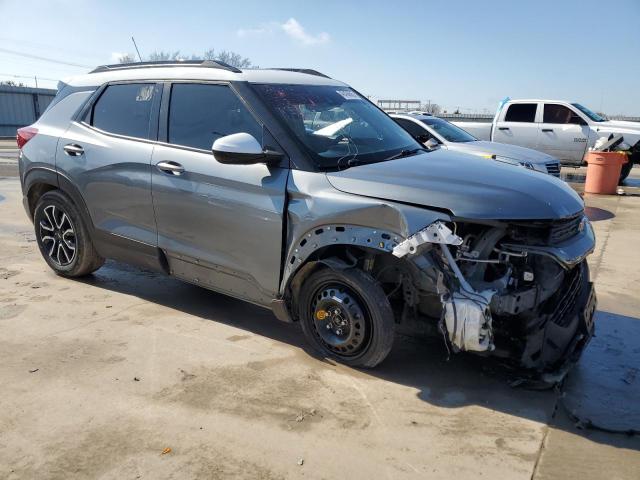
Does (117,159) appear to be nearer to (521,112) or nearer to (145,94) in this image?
(145,94)

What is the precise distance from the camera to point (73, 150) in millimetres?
4723

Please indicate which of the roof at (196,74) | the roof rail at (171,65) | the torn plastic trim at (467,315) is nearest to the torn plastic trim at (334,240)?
the torn plastic trim at (467,315)

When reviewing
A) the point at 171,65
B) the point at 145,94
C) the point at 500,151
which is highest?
the point at 171,65

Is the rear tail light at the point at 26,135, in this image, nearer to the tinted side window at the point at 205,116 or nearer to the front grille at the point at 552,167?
the tinted side window at the point at 205,116

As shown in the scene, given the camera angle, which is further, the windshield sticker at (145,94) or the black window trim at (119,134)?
the windshield sticker at (145,94)

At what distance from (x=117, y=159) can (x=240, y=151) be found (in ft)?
4.87

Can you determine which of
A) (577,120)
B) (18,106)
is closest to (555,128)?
(577,120)

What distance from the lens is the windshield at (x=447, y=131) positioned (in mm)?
9531

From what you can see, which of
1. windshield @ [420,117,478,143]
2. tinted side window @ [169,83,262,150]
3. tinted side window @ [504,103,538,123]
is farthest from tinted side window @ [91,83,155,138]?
tinted side window @ [504,103,538,123]

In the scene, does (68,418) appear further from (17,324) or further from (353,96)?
(353,96)

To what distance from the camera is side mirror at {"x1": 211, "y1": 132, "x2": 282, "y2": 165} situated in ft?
11.3

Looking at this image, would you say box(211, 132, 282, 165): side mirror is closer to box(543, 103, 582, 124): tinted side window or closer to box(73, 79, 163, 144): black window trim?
box(73, 79, 163, 144): black window trim

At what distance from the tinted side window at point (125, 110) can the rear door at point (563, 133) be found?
12402mm

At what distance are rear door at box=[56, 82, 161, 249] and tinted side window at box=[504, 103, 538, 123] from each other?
12.4m
